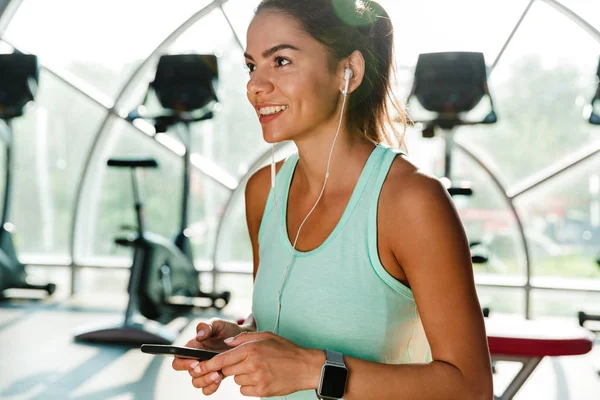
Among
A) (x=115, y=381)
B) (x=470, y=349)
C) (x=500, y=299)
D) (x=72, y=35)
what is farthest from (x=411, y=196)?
(x=72, y=35)

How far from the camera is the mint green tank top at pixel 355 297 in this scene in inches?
46.8

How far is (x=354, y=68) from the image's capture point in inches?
53.9

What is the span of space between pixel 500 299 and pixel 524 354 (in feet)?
10.3

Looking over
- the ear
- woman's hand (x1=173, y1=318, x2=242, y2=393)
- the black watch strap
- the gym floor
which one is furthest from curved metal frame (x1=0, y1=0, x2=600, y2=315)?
the black watch strap

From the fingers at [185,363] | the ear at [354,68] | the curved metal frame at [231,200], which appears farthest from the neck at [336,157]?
the curved metal frame at [231,200]

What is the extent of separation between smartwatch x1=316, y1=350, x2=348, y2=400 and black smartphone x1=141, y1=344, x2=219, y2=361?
0.20 metres

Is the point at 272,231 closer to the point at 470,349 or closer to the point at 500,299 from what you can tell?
the point at 470,349

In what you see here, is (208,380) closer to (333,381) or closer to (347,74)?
(333,381)

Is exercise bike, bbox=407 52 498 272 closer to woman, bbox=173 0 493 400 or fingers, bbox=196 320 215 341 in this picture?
woman, bbox=173 0 493 400

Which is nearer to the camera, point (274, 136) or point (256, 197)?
point (274, 136)

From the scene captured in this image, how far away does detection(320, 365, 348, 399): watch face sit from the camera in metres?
1.04

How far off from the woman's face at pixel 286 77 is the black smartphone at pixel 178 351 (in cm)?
49

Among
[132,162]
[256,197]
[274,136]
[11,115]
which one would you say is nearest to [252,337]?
[274,136]

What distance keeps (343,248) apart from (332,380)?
0.90 feet
